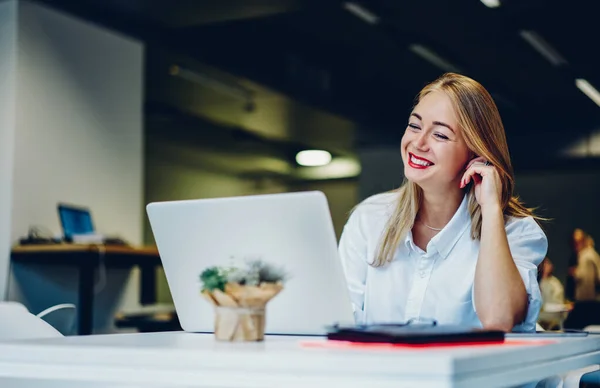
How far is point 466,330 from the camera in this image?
118 centimetres

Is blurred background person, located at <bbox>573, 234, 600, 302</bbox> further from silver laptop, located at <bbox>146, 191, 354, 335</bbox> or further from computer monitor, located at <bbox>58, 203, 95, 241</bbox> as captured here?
silver laptop, located at <bbox>146, 191, 354, 335</bbox>

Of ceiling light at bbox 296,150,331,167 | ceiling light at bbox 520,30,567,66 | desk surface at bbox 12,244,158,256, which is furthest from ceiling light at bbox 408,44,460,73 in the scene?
desk surface at bbox 12,244,158,256

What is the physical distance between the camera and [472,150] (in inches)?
74.9

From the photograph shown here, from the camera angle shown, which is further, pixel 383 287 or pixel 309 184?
pixel 309 184

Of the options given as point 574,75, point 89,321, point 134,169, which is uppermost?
point 574,75

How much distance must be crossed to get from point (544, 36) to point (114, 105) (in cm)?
347

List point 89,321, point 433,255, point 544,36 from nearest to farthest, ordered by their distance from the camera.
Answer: point 433,255 → point 89,321 → point 544,36

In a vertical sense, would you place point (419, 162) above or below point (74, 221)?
below

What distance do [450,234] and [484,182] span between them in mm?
135

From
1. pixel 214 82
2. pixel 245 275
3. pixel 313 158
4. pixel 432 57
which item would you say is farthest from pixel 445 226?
pixel 313 158

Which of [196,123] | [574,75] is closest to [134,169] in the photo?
[196,123]

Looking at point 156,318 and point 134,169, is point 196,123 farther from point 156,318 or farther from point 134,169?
point 156,318

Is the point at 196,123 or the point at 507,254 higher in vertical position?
the point at 196,123

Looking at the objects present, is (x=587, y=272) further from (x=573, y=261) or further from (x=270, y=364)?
(x=270, y=364)
